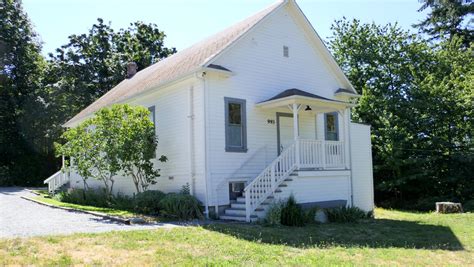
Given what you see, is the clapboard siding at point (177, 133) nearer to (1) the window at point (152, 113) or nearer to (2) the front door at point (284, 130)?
(1) the window at point (152, 113)

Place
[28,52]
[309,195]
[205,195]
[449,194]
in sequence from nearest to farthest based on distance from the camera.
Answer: [205,195] < [309,195] < [449,194] < [28,52]

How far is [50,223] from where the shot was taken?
472 inches

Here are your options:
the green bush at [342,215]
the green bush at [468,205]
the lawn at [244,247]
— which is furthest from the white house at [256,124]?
the green bush at [468,205]

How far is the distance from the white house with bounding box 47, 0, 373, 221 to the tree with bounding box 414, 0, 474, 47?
60.0 feet

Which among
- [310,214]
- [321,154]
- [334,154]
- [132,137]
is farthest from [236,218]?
[334,154]

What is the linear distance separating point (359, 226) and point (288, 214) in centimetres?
234

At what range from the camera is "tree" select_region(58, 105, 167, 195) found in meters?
15.0

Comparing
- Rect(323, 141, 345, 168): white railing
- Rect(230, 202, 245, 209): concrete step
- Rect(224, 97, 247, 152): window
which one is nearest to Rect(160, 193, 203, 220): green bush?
Rect(230, 202, 245, 209): concrete step

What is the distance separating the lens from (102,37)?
38.4 metres

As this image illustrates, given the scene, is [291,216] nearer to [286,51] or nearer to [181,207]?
[181,207]

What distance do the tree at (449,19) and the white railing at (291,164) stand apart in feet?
64.9

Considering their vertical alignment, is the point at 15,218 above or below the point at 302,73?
below

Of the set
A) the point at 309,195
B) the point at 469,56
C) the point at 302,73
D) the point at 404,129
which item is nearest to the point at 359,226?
the point at 309,195

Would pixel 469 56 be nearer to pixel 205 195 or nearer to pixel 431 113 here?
pixel 431 113
